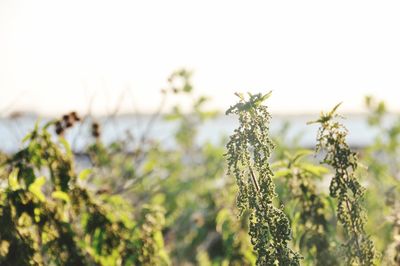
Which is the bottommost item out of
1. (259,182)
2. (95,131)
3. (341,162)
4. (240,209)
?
(240,209)

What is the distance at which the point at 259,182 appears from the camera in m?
2.26

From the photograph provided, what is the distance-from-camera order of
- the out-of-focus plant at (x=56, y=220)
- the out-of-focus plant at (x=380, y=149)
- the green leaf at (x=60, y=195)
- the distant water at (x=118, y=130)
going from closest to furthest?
the out-of-focus plant at (x=56, y=220) < the green leaf at (x=60, y=195) < the distant water at (x=118, y=130) < the out-of-focus plant at (x=380, y=149)

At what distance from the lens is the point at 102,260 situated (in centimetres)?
351

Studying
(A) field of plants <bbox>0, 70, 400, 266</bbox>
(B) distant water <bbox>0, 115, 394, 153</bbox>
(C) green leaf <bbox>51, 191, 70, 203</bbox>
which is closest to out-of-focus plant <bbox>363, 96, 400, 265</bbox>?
(B) distant water <bbox>0, 115, 394, 153</bbox>

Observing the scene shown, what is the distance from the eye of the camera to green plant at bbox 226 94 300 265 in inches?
87.2

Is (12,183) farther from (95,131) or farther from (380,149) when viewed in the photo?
(380,149)

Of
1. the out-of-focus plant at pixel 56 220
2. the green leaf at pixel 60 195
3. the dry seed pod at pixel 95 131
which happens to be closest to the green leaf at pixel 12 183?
the out-of-focus plant at pixel 56 220

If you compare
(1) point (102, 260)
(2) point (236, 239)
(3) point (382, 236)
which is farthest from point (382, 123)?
(1) point (102, 260)

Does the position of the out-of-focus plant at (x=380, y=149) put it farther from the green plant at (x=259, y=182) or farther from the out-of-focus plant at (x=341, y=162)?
the green plant at (x=259, y=182)

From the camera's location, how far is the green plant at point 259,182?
221cm

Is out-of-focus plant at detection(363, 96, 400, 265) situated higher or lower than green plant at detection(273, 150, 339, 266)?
higher

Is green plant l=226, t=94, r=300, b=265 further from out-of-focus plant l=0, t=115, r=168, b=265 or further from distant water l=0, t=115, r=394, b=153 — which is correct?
out-of-focus plant l=0, t=115, r=168, b=265

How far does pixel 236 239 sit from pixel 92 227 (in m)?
1.08

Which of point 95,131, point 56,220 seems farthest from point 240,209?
point 95,131
